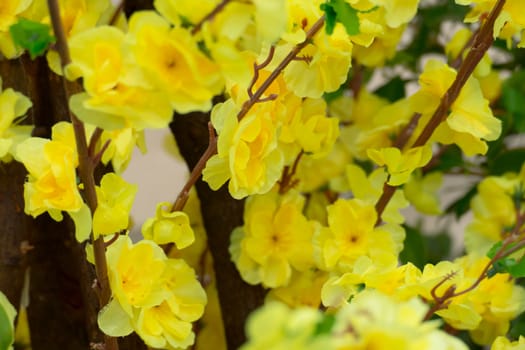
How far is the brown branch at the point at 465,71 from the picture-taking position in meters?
0.40

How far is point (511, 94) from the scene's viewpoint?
0.59m

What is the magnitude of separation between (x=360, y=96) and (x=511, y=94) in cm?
9

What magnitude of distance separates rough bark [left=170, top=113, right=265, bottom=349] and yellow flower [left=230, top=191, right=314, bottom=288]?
0.08 feet

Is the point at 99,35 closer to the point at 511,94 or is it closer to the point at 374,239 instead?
the point at 374,239

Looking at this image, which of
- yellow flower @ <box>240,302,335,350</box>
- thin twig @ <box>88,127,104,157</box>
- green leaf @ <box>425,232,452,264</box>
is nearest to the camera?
yellow flower @ <box>240,302,335,350</box>

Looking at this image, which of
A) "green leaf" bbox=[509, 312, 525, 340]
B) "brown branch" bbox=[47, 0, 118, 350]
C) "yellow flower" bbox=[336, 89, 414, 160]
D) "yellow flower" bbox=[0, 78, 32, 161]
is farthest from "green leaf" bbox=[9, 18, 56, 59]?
"green leaf" bbox=[509, 312, 525, 340]

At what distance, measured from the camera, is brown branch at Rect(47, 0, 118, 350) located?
0.28m

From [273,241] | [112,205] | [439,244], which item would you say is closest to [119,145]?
[112,205]

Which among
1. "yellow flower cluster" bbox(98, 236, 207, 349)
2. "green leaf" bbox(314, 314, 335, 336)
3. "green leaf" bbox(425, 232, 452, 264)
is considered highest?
"green leaf" bbox(314, 314, 335, 336)

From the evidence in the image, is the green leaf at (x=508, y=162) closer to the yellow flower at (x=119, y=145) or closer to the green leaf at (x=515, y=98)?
the green leaf at (x=515, y=98)

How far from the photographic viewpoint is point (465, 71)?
0.41 m

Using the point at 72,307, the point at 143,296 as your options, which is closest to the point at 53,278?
the point at 72,307

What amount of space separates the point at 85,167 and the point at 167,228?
8 centimetres

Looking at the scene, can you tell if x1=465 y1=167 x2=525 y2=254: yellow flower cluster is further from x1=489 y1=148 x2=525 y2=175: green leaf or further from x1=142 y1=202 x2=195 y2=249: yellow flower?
x1=142 y1=202 x2=195 y2=249: yellow flower
